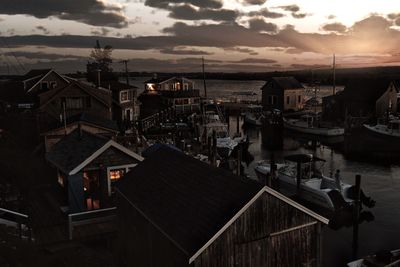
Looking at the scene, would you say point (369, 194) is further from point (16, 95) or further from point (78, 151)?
point (16, 95)

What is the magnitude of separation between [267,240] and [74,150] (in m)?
15.3

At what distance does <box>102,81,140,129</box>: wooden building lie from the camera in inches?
2323

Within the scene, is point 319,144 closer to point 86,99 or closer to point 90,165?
point 86,99

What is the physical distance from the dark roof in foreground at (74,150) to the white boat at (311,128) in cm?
4903

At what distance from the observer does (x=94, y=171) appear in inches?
887

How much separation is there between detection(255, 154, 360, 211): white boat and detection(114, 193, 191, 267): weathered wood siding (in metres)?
16.4

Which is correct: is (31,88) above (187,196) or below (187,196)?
above

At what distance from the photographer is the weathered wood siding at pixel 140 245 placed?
43.5 ft

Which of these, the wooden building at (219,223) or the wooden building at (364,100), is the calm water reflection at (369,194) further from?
the wooden building at (364,100)

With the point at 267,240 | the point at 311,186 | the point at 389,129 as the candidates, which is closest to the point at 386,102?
the point at 389,129

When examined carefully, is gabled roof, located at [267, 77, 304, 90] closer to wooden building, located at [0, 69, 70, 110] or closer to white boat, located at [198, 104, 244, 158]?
white boat, located at [198, 104, 244, 158]

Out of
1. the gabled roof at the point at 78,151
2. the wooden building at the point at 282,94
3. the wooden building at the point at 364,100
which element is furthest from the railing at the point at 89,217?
the wooden building at the point at 282,94

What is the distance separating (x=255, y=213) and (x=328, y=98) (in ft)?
239

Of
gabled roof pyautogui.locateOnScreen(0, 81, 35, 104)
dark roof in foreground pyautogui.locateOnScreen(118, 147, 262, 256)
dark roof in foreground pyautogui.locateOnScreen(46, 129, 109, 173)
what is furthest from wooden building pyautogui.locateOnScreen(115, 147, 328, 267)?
gabled roof pyautogui.locateOnScreen(0, 81, 35, 104)
